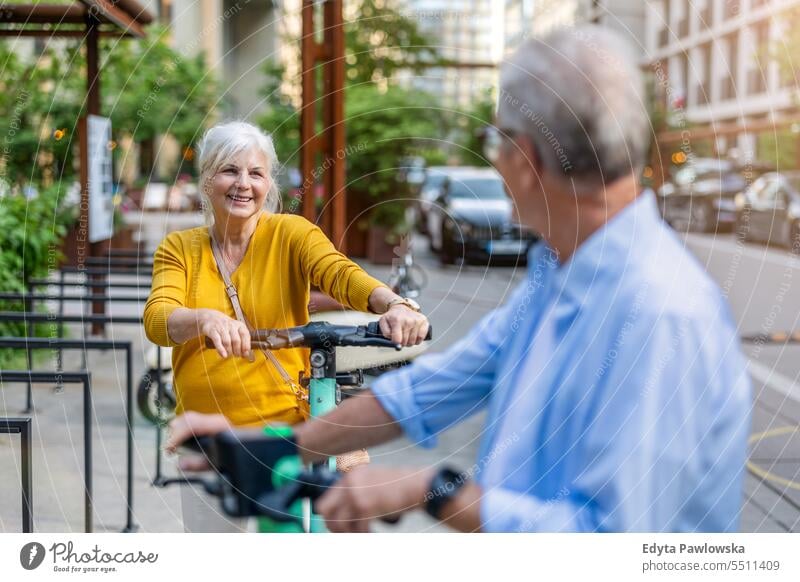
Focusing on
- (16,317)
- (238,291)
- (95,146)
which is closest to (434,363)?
(238,291)

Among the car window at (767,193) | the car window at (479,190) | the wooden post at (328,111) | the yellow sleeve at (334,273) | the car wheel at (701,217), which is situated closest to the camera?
the yellow sleeve at (334,273)

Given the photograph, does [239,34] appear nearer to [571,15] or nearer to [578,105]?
[571,15]

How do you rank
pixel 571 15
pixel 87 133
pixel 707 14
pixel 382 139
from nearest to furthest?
pixel 571 15 → pixel 707 14 → pixel 382 139 → pixel 87 133

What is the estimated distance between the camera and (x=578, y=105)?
1.31 meters

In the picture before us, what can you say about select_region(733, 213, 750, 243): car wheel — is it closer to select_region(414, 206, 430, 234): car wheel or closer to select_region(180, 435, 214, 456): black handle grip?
select_region(414, 206, 430, 234): car wheel

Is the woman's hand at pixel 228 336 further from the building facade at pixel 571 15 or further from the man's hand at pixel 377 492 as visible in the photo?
the building facade at pixel 571 15

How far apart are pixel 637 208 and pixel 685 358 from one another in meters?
0.19

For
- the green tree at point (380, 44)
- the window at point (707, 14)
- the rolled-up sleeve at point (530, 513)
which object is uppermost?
the green tree at point (380, 44)

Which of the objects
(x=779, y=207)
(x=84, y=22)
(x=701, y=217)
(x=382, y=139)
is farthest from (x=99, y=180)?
(x=779, y=207)

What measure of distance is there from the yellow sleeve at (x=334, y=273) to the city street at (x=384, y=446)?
358 mm

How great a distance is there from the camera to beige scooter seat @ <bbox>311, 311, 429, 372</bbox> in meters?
2.55

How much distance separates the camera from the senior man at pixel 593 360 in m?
1.27

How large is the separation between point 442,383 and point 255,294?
844 mm

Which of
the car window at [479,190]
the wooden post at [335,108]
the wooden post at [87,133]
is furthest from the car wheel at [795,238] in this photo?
the wooden post at [335,108]
